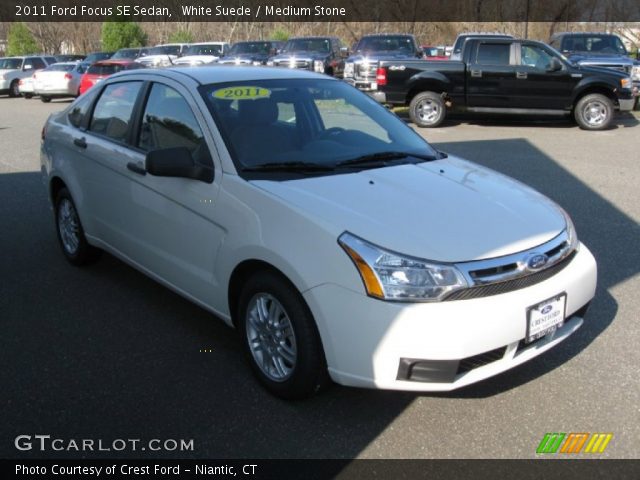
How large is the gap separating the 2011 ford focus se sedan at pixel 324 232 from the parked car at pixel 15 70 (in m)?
25.4

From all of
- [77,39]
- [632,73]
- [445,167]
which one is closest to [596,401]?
[445,167]

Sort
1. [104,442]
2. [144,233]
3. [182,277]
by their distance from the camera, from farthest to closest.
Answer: [144,233] → [182,277] → [104,442]

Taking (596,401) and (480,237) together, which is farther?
(596,401)

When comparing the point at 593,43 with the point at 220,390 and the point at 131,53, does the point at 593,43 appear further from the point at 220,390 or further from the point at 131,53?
the point at 131,53

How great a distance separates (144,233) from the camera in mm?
4328

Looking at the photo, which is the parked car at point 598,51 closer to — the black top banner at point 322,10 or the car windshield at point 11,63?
the car windshield at point 11,63

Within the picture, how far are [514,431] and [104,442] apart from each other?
1962 mm

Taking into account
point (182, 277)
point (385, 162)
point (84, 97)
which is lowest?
point (182, 277)

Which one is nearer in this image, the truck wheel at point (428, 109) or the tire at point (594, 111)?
the tire at point (594, 111)

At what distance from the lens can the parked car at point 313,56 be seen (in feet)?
67.7

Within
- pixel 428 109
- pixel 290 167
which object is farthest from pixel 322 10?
pixel 290 167

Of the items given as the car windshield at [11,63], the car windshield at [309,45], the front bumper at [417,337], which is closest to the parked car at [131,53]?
the car windshield at [11,63]

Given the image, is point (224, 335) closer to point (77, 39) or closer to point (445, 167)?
point (445, 167)

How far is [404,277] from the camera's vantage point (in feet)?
9.65
